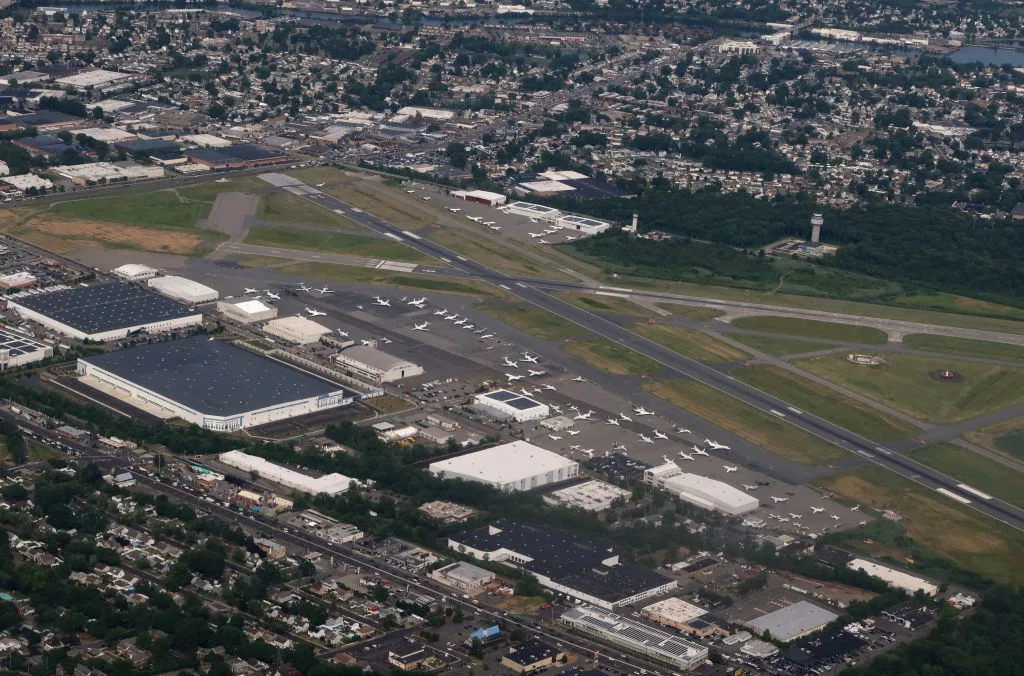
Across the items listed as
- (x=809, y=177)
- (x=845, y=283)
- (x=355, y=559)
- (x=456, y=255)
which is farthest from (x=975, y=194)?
(x=355, y=559)

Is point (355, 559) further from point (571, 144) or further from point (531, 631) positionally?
point (571, 144)

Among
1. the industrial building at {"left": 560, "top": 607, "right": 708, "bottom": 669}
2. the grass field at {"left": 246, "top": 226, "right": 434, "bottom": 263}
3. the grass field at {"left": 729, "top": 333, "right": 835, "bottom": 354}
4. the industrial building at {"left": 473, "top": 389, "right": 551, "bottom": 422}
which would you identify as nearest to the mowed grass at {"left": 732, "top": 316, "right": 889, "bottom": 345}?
the grass field at {"left": 729, "top": 333, "right": 835, "bottom": 354}

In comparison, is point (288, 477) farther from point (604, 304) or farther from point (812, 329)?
point (812, 329)

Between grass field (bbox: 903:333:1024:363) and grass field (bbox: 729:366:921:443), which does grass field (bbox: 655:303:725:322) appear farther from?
grass field (bbox: 903:333:1024:363)

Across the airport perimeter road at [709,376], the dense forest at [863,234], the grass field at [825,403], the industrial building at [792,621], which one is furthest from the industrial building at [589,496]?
the dense forest at [863,234]

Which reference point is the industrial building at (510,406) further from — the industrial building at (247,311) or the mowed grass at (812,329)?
the mowed grass at (812,329)

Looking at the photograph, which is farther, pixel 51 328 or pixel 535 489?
pixel 51 328
